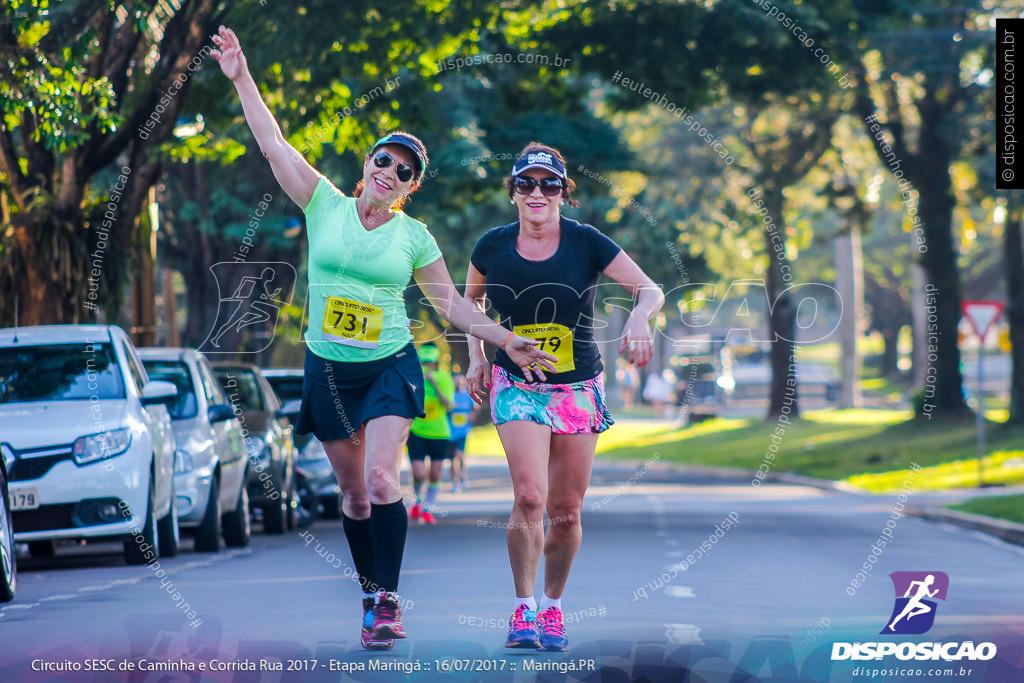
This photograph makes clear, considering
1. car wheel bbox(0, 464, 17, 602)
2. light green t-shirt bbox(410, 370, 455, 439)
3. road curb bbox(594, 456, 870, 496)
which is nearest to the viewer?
car wheel bbox(0, 464, 17, 602)

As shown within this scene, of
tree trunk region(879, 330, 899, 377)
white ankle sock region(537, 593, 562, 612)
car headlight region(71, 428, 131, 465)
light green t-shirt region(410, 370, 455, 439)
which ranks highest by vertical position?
tree trunk region(879, 330, 899, 377)

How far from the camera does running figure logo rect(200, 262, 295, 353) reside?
22625mm

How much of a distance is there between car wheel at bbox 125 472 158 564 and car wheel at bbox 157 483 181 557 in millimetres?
508

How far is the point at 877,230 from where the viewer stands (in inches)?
2731

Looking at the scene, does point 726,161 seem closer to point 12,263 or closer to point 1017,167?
point 1017,167

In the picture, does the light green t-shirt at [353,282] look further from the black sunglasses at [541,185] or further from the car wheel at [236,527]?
the car wheel at [236,527]

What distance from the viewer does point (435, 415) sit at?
16.2 meters

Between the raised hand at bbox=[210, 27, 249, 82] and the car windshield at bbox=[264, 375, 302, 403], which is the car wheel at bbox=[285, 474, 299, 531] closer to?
the car windshield at bbox=[264, 375, 302, 403]

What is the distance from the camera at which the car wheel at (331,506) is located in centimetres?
1847

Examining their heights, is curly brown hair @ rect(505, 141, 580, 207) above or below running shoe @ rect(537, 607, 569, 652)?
above

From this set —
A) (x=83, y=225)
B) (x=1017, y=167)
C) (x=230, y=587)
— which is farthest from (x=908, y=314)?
(x=230, y=587)

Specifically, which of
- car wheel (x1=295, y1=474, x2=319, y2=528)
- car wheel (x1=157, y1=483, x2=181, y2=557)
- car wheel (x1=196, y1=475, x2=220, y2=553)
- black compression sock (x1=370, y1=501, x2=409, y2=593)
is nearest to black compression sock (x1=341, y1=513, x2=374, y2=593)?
black compression sock (x1=370, y1=501, x2=409, y2=593)

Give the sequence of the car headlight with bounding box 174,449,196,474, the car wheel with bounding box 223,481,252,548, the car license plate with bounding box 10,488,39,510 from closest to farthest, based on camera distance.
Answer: the car license plate with bounding box 10,488,39,510, the car headlight with bounding box 174,449,196,474, the car wheel with bounding box 223,481,252,548

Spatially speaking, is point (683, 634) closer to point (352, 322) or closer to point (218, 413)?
point (352, 322)
